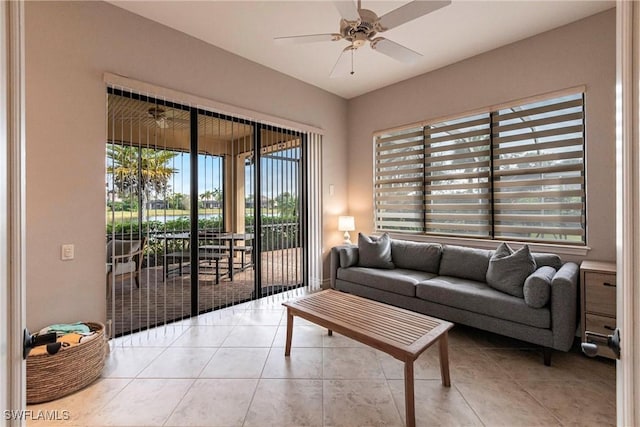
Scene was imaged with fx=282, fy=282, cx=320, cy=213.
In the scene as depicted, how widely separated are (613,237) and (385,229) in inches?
98.7

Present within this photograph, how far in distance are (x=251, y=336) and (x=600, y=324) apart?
9.81 ft

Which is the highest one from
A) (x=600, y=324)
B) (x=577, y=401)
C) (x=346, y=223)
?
(x=346, y=223)

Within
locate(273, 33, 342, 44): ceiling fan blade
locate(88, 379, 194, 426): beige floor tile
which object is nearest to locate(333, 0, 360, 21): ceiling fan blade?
locate(273, 33, 342, 44): ceiling fan blade

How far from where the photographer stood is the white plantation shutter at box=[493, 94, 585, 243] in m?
2.83

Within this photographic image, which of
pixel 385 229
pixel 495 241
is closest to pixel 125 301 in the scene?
pixel 385 229

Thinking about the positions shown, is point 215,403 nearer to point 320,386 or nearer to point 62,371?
point 320,386

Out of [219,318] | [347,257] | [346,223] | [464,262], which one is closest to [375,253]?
[347,257]

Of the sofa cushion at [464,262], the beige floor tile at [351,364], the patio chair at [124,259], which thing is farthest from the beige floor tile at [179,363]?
the sofa cushion at [464,262]

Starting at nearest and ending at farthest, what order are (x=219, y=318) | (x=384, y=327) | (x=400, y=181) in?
(x=384, y=327) → (x=219, y=318) → (x=400, y=181)

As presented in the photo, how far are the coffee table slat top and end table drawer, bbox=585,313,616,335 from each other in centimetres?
125

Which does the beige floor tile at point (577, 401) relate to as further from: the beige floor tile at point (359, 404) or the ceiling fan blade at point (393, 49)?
the ceiling fan blade at point (393, 49)

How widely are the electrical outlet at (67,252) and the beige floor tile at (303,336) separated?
6.21 feet

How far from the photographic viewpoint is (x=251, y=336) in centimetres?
284

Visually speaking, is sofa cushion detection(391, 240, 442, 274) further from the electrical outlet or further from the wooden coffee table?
the electrical outlet
